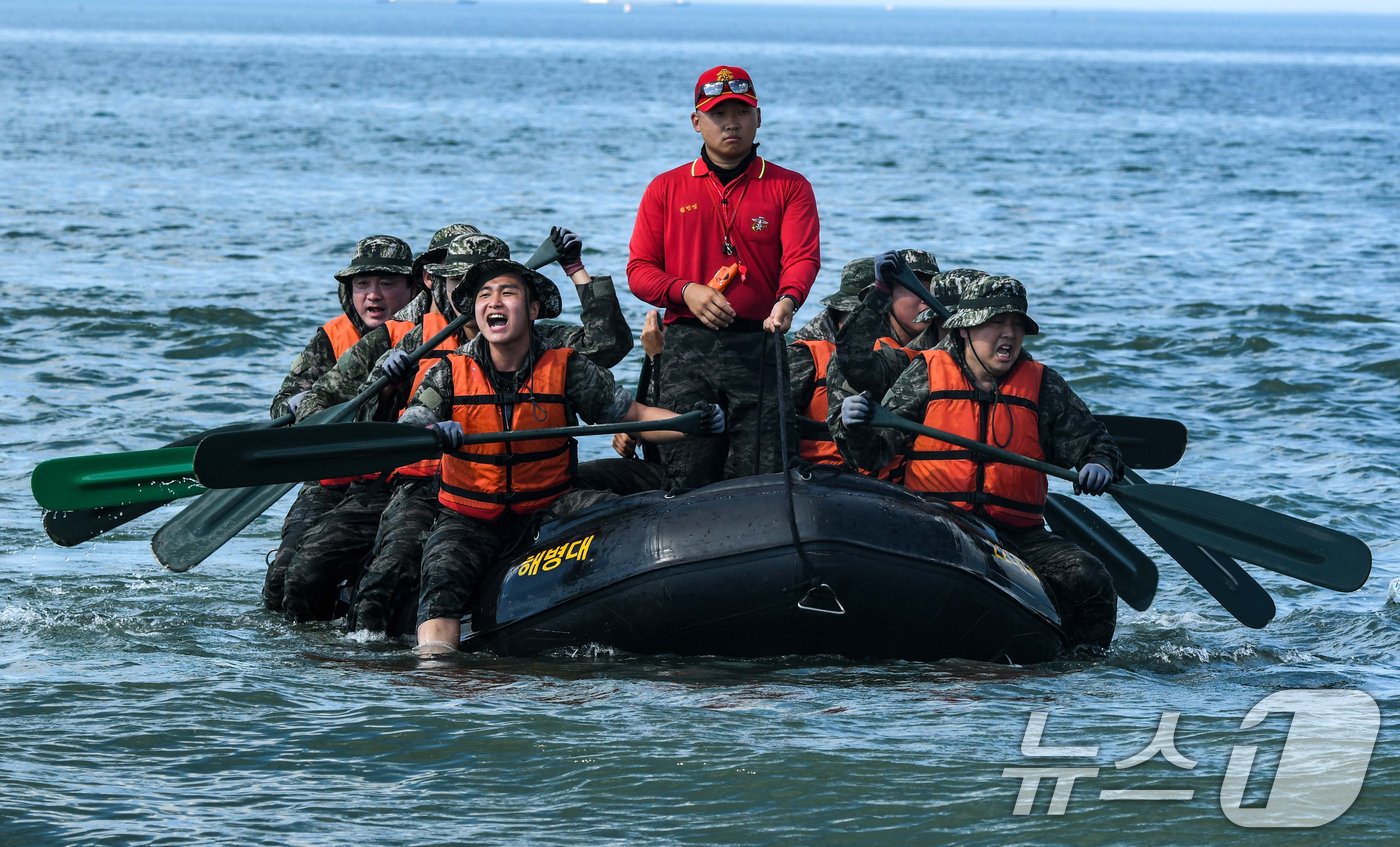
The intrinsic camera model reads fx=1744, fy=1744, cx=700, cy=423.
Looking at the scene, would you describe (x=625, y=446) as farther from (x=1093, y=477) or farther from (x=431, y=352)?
(x=1093, y=477)

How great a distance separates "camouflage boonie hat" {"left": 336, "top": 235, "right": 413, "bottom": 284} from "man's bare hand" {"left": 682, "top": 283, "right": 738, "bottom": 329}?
1720 mm

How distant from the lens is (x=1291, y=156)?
3253 cm

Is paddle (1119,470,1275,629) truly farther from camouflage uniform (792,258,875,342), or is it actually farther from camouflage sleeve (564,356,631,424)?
camouflage sleeve (564,356,631,424)

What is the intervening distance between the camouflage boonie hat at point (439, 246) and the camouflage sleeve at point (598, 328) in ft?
1.99

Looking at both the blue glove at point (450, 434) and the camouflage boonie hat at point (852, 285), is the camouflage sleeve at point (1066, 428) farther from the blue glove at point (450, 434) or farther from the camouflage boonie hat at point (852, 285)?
the blue glove at point (450, 434)

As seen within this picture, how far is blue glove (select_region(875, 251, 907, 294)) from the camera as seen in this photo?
632 centimetres

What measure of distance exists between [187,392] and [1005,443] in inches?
298

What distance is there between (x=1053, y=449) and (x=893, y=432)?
2.01ft

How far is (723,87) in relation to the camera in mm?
6355

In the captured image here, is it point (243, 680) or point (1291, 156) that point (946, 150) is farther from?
point (243, 680)

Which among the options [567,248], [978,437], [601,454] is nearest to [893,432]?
[978,437]

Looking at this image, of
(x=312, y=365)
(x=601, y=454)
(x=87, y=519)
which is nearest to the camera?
(x=87, y=519)

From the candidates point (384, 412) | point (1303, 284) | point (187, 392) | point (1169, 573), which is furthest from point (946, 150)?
point (384, 412)

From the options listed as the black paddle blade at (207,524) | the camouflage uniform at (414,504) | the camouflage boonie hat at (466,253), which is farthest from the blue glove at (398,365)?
the black paddle blade at (207,524)
